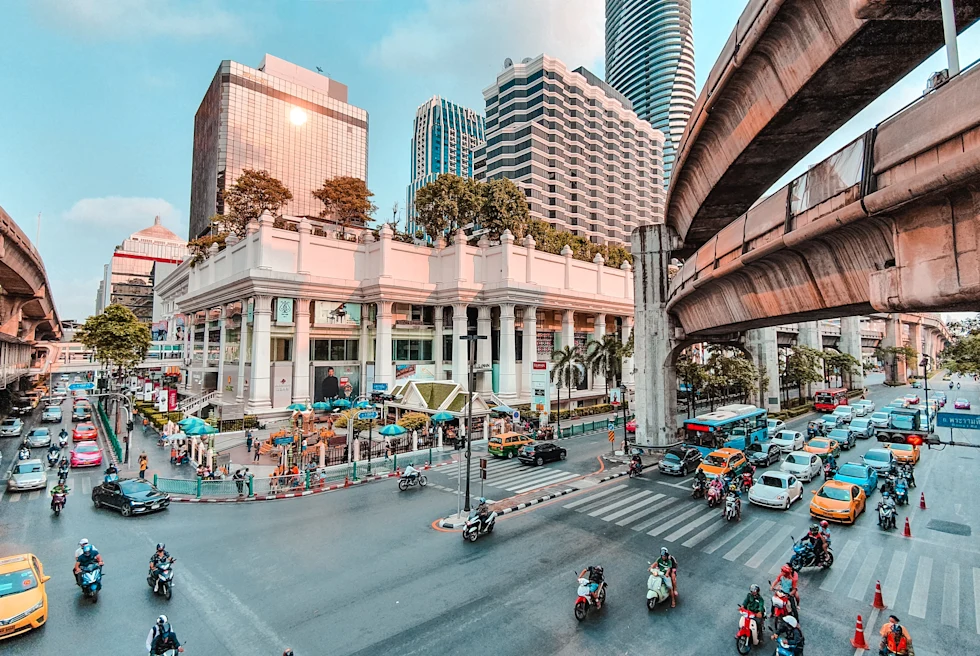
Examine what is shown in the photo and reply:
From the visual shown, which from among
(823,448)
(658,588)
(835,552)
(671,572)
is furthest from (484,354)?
(658,588)

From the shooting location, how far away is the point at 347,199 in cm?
5597

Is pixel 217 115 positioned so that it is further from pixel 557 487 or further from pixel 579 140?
pixel 557 487

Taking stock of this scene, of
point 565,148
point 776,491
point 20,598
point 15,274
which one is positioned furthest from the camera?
point 565,148

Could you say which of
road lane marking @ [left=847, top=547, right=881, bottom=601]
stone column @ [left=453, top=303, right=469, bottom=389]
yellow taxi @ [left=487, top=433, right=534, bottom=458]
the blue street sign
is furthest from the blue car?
stone column @ [left=453, top=303, right=469, bottom=389]

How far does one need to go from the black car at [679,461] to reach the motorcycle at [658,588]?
1418cm

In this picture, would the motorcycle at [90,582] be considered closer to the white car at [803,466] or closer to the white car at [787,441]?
the white car at [803,466]

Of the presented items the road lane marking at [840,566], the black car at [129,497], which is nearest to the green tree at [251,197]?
the black car at [129,497]

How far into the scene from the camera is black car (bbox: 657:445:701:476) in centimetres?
2495

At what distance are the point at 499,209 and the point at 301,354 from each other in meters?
28.6

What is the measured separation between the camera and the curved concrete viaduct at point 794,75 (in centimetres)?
845

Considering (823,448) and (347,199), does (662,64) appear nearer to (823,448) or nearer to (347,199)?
(347,199)

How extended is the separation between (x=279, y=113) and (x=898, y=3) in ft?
394

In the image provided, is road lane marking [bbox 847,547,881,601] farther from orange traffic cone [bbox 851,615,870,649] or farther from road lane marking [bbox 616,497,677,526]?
road lane marking [bbox 616,497,677,526]

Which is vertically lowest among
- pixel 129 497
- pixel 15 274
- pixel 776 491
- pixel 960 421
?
pixel 129 497
